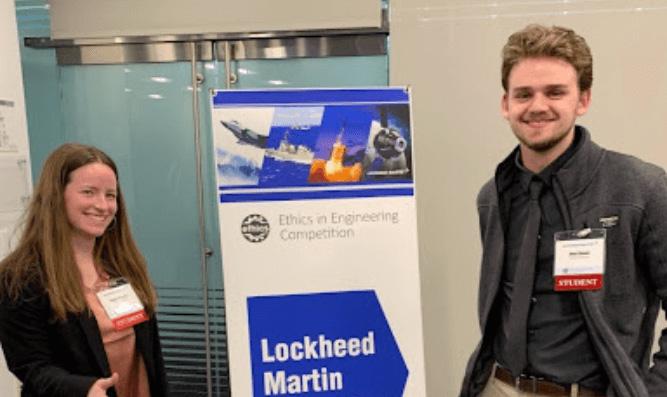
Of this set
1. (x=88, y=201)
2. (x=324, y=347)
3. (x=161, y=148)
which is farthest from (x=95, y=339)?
(x=161, y=148)

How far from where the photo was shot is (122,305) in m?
1.86

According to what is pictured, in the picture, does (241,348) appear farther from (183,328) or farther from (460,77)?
(460,77)

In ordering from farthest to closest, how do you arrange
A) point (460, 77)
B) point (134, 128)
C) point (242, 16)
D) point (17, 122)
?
1. point (134, 128)
2. point (242, 16)
3. point (460, 77)
4. point (17, 122)

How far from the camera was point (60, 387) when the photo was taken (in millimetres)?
1657

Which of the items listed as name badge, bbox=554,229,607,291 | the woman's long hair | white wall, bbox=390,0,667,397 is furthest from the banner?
white wall, bbox=390,0,667,397

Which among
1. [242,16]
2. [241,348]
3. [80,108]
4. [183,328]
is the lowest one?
[183,328]

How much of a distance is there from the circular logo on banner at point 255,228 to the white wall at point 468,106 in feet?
3.91

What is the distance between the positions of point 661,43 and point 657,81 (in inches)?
7.6

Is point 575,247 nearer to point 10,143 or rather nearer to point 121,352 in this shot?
point 121,352

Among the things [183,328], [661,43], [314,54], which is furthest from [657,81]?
[183,328]

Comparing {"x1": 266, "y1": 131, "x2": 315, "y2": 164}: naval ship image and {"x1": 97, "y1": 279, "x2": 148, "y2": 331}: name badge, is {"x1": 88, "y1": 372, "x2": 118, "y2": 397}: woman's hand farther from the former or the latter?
{"x1": 266, "y1": 131, "x2": 315, "y2": 164}: naval ship image

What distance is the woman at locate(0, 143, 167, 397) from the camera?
5.57 feet

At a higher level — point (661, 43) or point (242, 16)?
point (242, 16)

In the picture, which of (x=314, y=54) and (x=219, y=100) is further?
(x=314, y=54)
